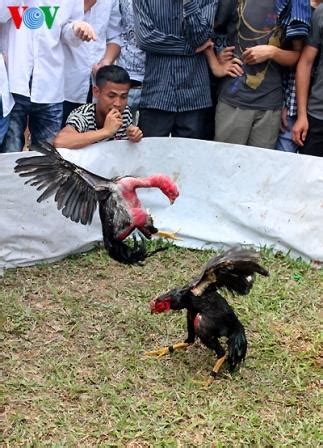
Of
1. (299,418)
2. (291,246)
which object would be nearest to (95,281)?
(291,246)

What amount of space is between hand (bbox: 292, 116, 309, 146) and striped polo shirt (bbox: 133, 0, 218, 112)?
0.58m

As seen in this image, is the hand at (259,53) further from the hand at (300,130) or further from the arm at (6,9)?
the arm at (6,9)

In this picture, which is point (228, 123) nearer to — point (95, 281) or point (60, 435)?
point (95, 281)

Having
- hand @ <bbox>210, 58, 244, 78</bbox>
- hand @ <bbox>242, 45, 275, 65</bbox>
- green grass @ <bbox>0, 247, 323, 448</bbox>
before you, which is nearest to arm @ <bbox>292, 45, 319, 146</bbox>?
hand @ <bbox>242, 45, 275, 65</bbox>

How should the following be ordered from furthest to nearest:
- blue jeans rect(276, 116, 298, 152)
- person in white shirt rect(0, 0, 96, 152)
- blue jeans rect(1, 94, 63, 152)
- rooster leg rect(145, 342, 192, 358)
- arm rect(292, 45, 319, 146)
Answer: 1. blue jeans rect(276, 116, 298, 152)
2. arm rect(292, 45, 319, 146)
3. blue jeans rect(1, 94, 63, 152)
4. person in white shirt rect(0, 0, 96, 152)
5. rooster leg rect(145, 342, 192, 358)

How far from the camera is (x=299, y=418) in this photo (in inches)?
121

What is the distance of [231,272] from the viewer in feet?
9.66

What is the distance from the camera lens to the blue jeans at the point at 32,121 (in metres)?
4.13

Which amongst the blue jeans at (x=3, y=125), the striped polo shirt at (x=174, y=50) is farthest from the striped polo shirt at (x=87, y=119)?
the blue jeans at (x=3, y=125)

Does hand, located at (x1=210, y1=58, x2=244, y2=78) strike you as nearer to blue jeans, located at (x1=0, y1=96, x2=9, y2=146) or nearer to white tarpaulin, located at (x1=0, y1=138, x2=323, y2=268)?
white tarpaulin, located at (x1=0, y1=138, x2=323, y2=268)

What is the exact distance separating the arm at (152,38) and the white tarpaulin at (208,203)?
0.55 metres

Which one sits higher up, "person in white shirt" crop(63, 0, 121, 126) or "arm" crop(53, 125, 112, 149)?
"person in white shirt" crop(63, 0, 121, 126)

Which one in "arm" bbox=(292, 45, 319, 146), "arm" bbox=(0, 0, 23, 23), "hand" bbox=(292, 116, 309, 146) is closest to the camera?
"arm" bbox=(0, 0, 23, 23)

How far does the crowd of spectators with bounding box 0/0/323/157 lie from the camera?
407 cm
